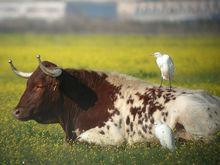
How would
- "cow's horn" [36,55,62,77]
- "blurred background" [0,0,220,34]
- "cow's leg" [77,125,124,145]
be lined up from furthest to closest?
"blurred background" [0,0,220,34], "cow's horn" [36,55,62,77], "cow's leg" [77,125,124,145]

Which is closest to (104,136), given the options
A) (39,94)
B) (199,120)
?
(39,94)

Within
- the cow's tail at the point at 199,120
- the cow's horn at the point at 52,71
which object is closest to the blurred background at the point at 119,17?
the cow's horn at the point at 52,71

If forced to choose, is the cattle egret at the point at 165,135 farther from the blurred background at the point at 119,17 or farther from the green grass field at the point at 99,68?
the blurred background at the point at 119,17

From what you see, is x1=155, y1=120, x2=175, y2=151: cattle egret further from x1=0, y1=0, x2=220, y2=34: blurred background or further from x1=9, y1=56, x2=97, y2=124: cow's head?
x1=0, y1=0, x2=220, y2=34: blurred background

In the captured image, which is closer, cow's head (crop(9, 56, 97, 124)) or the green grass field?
the green grass field

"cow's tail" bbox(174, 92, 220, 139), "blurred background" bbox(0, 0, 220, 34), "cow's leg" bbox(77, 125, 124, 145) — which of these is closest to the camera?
"cow's tail" bbox(174, 92, 220, 139)

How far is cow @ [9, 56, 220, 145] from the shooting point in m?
12.3

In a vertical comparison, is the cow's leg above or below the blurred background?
above

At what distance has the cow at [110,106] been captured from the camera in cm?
1234

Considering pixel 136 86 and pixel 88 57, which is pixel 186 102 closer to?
pixel 136 86

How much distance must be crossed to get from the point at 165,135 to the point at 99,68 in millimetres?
14170

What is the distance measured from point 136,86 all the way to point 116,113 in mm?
624

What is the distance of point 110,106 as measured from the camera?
42.7ft

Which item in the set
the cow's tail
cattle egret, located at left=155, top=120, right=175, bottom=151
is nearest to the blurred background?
the cow's tail
